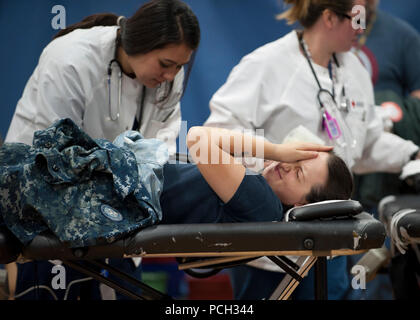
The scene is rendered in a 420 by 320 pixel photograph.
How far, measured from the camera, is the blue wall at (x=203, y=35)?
80.2 inches

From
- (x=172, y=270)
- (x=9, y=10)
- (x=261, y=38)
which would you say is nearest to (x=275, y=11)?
(x=261, y=38)

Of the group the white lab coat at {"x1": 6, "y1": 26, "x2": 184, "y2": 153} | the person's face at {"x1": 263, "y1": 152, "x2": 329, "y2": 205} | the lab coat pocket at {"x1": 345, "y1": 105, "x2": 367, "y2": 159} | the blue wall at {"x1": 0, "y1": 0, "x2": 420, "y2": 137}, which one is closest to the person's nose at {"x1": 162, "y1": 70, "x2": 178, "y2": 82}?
the white lab coat at {"x1": 6, "y1": 26, "x2": 184, "y2": 153}

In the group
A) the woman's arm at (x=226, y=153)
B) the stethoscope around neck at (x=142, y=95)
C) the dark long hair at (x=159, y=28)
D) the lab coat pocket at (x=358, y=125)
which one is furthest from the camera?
the lab coat pocket at (x=358, y=125)

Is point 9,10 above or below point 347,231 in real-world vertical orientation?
above

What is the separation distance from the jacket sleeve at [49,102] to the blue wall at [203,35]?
0.62ft

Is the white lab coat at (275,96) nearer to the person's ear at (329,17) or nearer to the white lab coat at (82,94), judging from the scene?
the person's ear at (329,17)

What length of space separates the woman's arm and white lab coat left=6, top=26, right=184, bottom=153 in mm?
408

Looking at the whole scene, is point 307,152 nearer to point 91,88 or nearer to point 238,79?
→ point 238,79

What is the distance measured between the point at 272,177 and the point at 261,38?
2.51 feet

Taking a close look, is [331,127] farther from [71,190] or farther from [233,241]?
[71,190]

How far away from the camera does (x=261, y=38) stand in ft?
7.64

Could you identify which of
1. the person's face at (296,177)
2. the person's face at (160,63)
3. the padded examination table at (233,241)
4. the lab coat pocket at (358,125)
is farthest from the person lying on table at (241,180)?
the lab coat pocket at (358,125)

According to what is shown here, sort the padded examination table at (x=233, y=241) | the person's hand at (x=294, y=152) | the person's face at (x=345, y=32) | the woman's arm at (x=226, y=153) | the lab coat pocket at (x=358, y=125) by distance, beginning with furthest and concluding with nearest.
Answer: the lab coat pocket at (x=358, y=125) → the person's face at (x=345, y=32) → the person's hand at (x=294, y=152) → the woman's arm at (x=226, y=153) → the padded examination table at (x=233, y=241)

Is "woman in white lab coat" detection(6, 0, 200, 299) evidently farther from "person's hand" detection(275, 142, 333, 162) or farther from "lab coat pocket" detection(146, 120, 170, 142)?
"person's hand" detection(275, 142, 333, 162)
